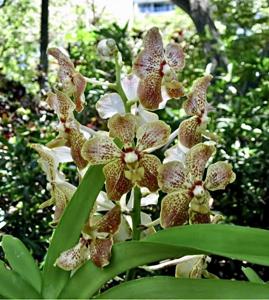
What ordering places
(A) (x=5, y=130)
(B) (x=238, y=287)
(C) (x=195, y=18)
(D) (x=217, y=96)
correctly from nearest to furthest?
(B) (x=238, y=287) < (A) (x=5, y=130) < (D) (x=217, y=96) < (C) (x=195, y=18)

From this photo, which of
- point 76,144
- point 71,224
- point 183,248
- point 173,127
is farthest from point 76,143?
point 173,127

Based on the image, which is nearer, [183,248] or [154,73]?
[183,248]

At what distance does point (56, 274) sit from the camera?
27.6 inches

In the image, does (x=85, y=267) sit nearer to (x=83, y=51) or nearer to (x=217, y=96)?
(x=217, y=96)

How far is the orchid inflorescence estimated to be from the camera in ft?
2.34

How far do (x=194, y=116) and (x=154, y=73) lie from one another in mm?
75

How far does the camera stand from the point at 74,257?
0.68 m

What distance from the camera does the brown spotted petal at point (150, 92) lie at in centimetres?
76

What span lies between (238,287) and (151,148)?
20 cm

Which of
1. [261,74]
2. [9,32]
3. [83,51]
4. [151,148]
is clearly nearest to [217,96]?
[261,74]

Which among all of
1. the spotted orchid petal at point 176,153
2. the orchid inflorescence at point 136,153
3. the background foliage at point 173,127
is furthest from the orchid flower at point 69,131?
the background foliage at point 173,127

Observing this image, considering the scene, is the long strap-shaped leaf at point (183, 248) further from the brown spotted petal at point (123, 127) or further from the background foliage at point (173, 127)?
the background foliage at point (173, 127)

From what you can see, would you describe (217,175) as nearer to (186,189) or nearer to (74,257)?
(186,189)

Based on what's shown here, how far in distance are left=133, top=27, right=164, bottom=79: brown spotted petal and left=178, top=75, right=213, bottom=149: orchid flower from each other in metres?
0.06
